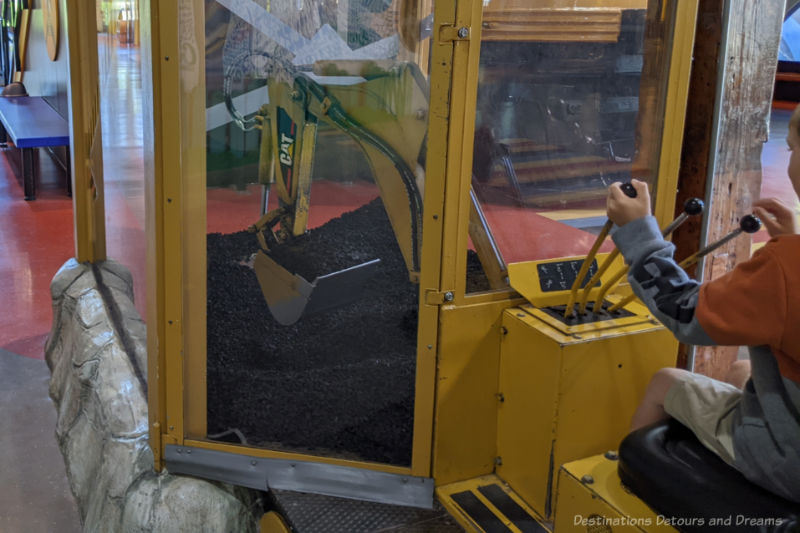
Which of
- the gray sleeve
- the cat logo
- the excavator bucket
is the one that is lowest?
the excavator bucket

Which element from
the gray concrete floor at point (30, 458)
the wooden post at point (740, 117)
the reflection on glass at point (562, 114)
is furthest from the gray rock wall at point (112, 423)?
the wooden post at point (740, 117)

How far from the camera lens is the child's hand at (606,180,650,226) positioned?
1702 mm

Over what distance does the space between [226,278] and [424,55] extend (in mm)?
818

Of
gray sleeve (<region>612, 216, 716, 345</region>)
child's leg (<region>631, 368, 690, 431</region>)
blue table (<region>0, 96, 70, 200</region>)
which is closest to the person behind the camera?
gray sleeve (<region>612, 216, 716, 345</region>)

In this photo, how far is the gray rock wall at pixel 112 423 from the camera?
2.35 meters

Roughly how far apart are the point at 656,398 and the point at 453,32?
0.99 m

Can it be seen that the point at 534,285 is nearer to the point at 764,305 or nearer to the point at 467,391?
the point at 467,391

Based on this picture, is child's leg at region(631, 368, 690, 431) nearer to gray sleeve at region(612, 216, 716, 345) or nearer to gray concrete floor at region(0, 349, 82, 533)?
gray sleeve at region(612, 216, 716, 345)

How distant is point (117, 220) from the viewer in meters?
3.80

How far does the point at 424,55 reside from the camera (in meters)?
1.97

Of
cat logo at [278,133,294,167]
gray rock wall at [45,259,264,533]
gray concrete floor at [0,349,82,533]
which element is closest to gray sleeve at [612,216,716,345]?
cat logo at [278,133,294,167]

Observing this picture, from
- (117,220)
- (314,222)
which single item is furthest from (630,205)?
(117,220)

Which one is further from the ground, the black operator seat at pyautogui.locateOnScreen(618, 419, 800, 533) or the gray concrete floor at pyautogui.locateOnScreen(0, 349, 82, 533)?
the black operator seat at pyautogui.locateOnScreen(618, 419, 800, 533)

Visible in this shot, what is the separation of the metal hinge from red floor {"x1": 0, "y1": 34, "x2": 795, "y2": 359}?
44 centimetres
